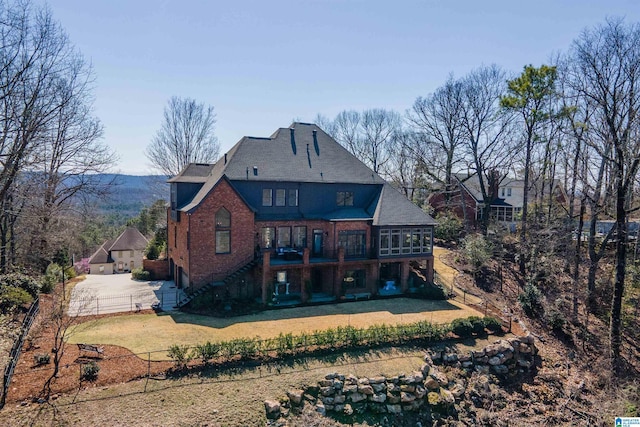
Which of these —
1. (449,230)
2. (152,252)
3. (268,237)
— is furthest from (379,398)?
(449,230)

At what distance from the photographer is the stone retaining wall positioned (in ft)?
44.2

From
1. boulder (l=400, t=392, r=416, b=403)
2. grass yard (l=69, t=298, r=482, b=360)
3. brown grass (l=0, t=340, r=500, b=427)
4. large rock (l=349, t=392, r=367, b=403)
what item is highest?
grass yard (l=69, t=298, r=482, b=360)

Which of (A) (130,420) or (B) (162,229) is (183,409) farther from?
(B) (162,229)

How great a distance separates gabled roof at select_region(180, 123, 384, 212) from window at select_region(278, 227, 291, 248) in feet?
10.1

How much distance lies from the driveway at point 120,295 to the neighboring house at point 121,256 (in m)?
10.8

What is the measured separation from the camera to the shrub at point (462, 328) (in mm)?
18578

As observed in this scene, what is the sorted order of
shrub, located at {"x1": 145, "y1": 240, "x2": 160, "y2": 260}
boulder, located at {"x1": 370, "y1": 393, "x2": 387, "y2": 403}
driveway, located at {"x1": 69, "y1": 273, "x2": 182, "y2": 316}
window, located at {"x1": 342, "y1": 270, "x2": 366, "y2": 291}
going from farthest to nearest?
1. shrub, located at {"x1": 145, "y1": 240, "x2": 160, "y2": 260}
2. window, located at {"x1": 342, "y1": 270, "x2": 366, "y2": 291}
3. driveway, located at {"x1": 69, "y1": 273, "x2": 182, "y2": 316}
4. boulder, located at {"x1": 370, "y1": 393, "x2": 387, "y2": 403}

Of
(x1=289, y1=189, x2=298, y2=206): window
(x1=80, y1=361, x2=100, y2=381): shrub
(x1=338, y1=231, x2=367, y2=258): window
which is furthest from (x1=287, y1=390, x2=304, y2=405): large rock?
(x1=289, y1=189, x2=298, y2=206): window

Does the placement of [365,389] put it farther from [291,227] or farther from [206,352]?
[291,227]

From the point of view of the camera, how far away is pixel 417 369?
51.4 ft

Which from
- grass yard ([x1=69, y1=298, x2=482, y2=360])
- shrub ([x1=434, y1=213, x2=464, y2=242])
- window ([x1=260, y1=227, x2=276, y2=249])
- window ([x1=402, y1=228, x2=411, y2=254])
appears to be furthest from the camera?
shrub ([x1=434, y1=213, x2=464, y2=242])

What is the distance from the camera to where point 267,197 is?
24062 millimetres

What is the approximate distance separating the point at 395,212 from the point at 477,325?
28.8 ft

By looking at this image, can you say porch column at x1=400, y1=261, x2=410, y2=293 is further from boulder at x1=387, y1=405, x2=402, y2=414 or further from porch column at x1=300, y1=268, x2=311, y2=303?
boulder at x1=387, y1=405, x2=402, y2=414
